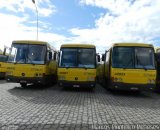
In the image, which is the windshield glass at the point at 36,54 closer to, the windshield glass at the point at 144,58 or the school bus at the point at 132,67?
the school bus at the point at 132,67

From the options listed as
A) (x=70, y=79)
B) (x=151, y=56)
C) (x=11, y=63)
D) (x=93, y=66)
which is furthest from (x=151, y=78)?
(x=11, y=63)

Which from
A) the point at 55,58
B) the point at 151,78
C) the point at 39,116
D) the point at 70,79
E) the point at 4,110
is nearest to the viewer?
the point at 39,116

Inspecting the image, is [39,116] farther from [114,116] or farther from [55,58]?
[55,58]

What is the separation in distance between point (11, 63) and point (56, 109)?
29.6 ft

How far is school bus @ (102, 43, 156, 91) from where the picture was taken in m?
16.6

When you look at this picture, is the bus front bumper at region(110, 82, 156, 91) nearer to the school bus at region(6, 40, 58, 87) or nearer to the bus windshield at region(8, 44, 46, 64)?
the school bus at region(6, 40, 58, 87)

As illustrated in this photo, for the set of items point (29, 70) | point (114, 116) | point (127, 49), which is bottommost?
point (114, 116)

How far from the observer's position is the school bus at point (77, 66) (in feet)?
59.9

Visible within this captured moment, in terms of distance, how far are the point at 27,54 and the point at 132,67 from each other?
21.9ft

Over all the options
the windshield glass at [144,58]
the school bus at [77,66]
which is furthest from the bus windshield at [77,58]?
the windshield glass at [144,58]

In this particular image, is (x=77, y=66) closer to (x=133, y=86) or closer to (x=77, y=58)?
(x=77, y=58)

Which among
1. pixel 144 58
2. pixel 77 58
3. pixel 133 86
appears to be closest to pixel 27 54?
pixel 77 58

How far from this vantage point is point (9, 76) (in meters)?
18.7

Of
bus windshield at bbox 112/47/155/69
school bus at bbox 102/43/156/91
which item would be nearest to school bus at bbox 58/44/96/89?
school bus at bbox 102/43/156/91
